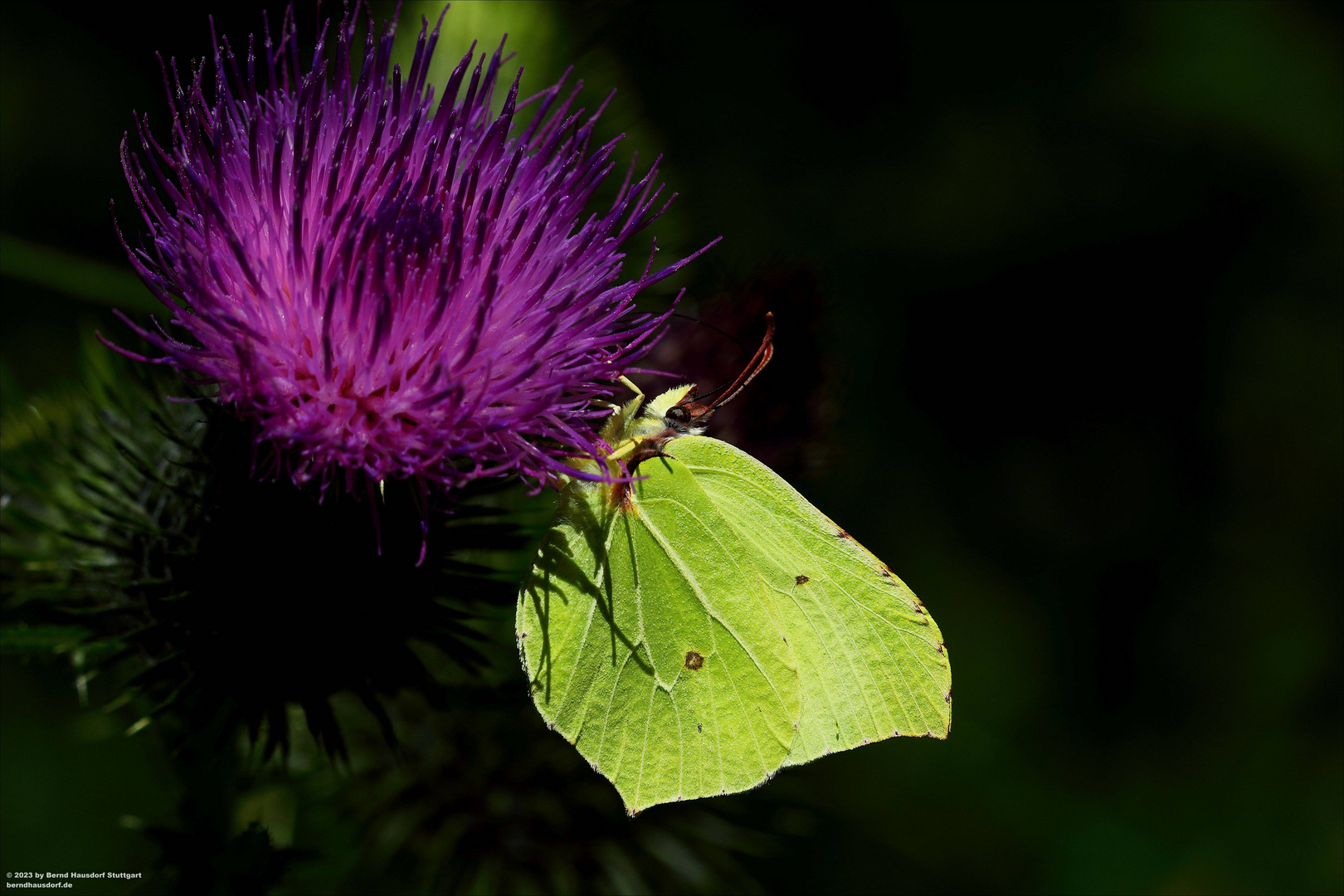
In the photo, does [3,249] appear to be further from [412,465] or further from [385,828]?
[385,828]

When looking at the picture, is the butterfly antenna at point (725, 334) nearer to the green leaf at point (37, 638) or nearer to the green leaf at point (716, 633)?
the green leaf at point (716, 633)

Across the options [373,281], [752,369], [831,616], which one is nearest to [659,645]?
[831,616]

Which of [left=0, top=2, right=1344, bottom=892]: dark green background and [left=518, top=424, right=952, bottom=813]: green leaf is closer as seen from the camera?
[left=518, top=424, right=952, bottom=813]: green leaf

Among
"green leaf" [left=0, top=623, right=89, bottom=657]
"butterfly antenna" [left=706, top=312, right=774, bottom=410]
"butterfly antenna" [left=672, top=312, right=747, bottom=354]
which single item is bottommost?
"green leaf" [left=0, top=623, right=89, bottom=657]

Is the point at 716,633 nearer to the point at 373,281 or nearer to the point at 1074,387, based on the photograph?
the point at 373,281

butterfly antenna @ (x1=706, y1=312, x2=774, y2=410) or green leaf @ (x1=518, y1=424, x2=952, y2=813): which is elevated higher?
butterfly antenna @ (x1=706, y1=312, x2=774, y2=410)

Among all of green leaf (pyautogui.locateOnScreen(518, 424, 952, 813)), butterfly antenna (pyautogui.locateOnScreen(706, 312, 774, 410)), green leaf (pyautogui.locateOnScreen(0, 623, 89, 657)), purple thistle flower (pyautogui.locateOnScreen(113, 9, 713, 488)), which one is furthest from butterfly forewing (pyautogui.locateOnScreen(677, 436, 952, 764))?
green leaf (pyautogui.locateOnScreen(0, 623, 89, 657))

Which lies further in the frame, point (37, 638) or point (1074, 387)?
point (1074, 387)

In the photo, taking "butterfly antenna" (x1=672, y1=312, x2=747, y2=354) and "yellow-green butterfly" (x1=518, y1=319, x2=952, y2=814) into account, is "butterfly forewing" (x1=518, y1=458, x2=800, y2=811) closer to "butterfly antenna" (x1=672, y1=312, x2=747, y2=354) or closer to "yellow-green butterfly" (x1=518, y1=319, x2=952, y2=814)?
"yellow-green butterfly" (x1=518, y1=319, x2=952, y2=814)
